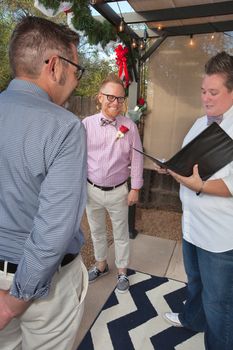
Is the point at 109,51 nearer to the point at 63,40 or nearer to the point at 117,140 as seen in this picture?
the point at 117,140

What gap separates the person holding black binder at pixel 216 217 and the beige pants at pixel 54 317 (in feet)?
2.27

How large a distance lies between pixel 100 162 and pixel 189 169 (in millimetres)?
847

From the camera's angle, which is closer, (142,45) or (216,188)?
(216,188)

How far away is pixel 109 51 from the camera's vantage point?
288 centimetres

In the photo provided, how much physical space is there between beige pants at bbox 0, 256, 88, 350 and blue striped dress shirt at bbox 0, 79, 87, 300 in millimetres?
144

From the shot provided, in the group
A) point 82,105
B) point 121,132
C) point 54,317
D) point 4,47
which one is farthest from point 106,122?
point 4,47

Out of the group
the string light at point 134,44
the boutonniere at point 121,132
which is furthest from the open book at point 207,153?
the string light at point 134,44

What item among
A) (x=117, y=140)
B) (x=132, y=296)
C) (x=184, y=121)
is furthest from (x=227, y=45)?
(x=132, y=296)

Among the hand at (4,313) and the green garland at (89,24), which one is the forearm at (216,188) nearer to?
the hand at (4,313)

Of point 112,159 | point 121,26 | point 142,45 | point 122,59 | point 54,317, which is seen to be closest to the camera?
point 54,317

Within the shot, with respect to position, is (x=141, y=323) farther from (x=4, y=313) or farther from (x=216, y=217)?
(x=4, y=313)

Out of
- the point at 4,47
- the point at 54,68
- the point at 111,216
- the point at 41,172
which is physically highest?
the point at 4,47

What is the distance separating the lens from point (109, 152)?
217cm

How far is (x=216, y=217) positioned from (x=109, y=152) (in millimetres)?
999
